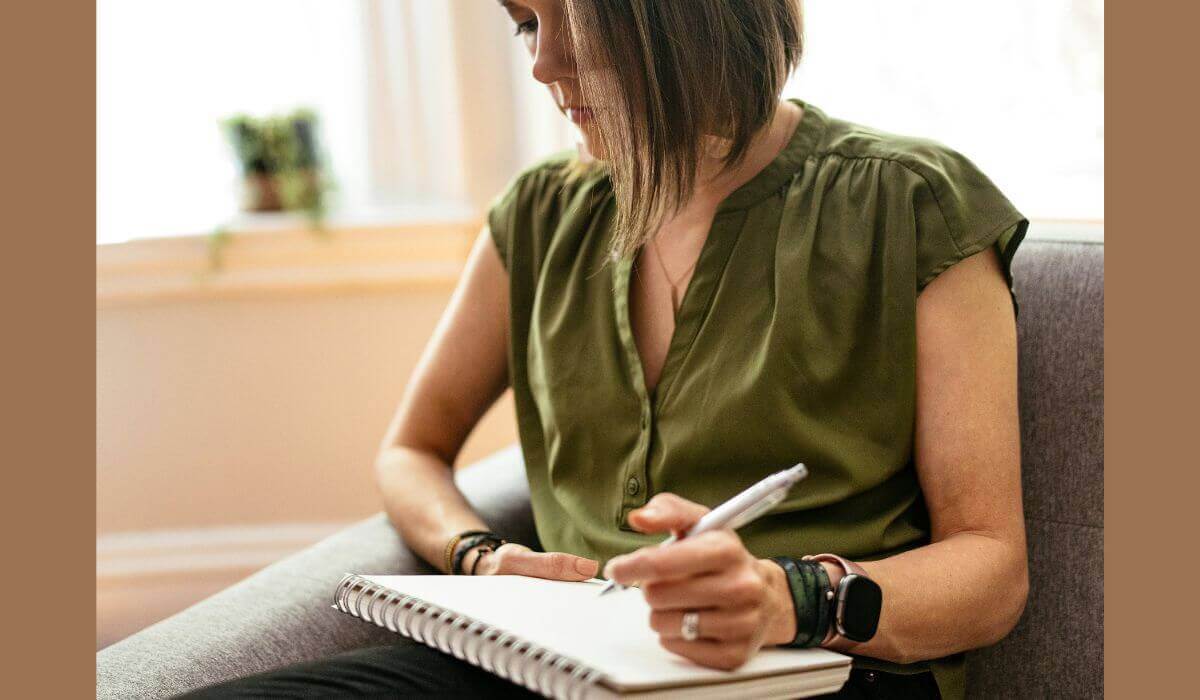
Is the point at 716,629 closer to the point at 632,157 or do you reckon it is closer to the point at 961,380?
the point at 961,380

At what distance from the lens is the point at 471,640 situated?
84 centimetres

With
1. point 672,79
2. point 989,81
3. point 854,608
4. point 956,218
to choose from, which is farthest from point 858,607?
point 989,81

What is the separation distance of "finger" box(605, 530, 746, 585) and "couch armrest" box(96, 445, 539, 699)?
0.47m

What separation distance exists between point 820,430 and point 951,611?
→ 0.20 meters

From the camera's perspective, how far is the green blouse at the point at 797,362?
1.08 m

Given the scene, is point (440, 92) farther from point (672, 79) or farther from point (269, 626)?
point (269, 626)

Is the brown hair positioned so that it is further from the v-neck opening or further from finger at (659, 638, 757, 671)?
finger at (659, 638, 757, 671)

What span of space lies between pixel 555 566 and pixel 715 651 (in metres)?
0.27

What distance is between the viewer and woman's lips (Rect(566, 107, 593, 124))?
1.15 metres

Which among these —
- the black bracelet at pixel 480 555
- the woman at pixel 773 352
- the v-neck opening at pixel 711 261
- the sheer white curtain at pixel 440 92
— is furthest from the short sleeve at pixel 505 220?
the sheer white curtain at pixel 440 92

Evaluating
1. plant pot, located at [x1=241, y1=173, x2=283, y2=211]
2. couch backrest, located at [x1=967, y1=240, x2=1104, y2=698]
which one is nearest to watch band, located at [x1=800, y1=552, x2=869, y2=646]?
couch backrest, located at [x1=967, y1=240, x2=1104, y2=698]

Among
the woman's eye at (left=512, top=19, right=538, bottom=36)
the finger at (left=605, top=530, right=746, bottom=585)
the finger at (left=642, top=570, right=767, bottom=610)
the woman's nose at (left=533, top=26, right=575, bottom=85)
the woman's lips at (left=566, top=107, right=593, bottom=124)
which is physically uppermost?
the woman's eye at (left=512, top=19, right=538, bottom=36)

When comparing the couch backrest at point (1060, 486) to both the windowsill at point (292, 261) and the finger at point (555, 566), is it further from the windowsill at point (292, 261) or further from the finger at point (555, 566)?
the windowsill at point (292, 261)

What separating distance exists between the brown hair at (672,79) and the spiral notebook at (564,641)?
1.30 feet
